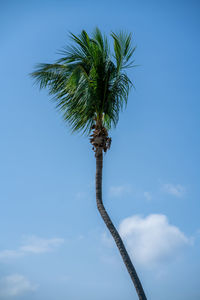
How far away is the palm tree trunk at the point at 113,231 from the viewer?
11.0 meters

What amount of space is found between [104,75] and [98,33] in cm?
143

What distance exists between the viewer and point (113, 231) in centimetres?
1183

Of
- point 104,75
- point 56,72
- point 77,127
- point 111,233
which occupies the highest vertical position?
point 56,72

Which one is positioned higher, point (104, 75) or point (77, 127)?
point (104, 75)

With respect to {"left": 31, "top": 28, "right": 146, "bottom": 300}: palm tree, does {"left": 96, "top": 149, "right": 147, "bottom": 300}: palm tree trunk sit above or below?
below

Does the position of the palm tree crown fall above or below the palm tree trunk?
above

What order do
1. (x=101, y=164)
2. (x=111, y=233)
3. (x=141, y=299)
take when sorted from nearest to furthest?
(x=141, y=299), (x=111, y=233), (x=101, y=164)

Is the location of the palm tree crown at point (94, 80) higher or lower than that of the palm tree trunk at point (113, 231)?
higher

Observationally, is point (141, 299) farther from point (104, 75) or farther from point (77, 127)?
point (104, 75)

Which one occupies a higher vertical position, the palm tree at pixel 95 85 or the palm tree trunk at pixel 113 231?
the palm tree at pixel 95 85

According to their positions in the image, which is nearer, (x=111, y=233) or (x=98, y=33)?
(x=111, y=233)

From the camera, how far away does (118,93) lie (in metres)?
13.9

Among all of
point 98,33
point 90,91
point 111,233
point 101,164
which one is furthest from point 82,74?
point 111,233

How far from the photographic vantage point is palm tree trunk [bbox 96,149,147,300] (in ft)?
36.0
